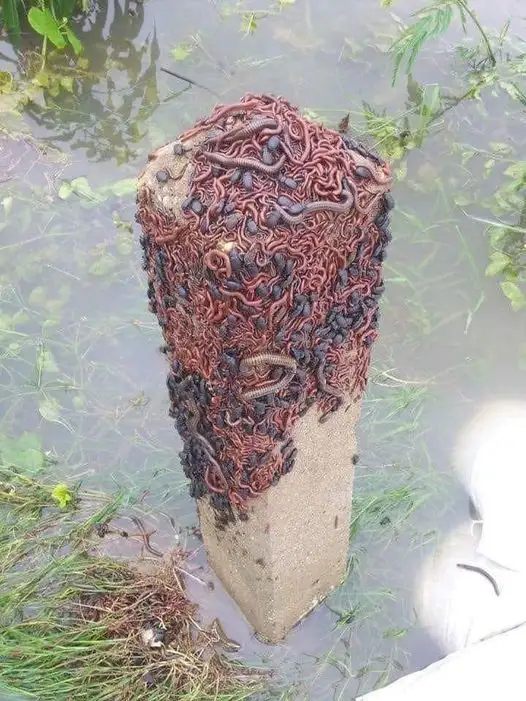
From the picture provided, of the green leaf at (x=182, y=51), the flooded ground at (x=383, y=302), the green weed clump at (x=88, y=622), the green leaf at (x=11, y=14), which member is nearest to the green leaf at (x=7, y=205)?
the flooded ground at (x=383, y=302)

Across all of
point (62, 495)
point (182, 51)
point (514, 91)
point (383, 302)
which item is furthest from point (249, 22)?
point (62, 495)

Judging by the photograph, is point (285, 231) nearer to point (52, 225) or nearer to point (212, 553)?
point (212, 553)

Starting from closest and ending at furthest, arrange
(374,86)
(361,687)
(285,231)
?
(285,231), (361,687), (374,86)

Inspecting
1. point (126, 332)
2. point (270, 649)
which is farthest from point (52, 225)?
point (270, 649)

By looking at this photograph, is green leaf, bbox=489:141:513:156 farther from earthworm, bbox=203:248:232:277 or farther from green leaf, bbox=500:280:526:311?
earthworm, bbox=203:248:232:277

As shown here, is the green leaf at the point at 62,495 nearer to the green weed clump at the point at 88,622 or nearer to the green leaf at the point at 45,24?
the green weed clump at the point at 88,622

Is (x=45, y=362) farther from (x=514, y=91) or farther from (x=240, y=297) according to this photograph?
(x=514, y=91)
